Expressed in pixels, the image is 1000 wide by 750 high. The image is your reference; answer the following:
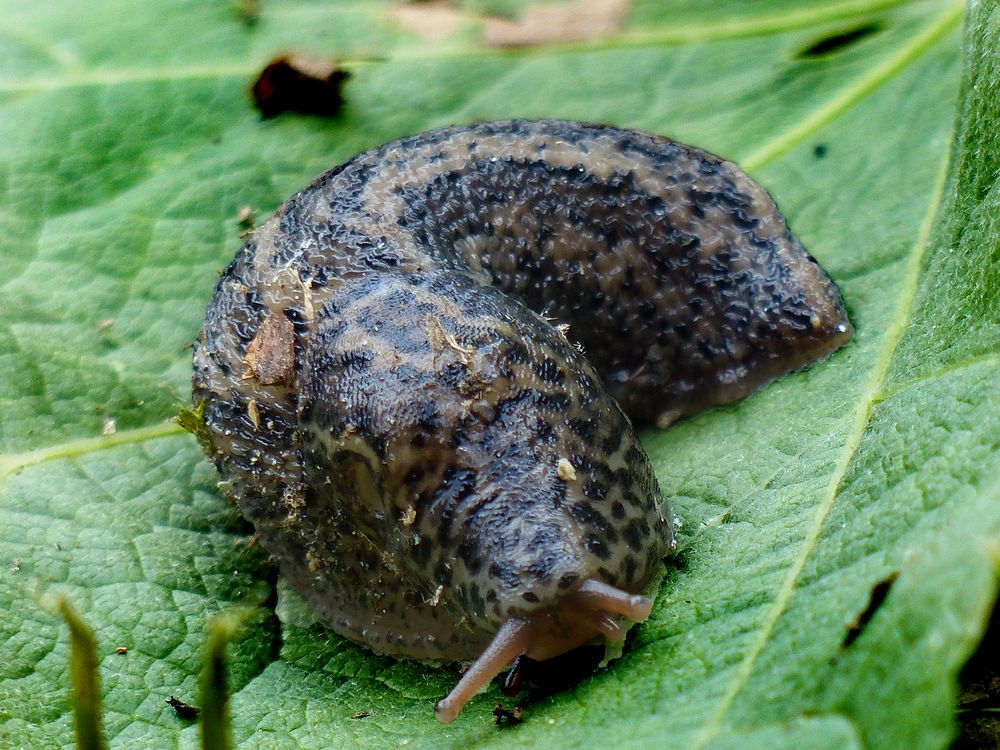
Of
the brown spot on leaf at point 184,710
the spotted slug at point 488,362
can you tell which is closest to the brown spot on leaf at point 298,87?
the spotted slug at point 488,362

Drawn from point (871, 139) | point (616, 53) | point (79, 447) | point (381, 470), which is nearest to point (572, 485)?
point (381, 470)

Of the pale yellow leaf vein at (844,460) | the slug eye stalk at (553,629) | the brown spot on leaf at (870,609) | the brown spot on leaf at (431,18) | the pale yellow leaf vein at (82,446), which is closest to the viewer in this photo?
the brown spot on leaf at (870,609)

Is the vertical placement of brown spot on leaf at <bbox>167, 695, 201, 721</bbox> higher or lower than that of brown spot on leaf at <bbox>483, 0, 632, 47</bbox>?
lower

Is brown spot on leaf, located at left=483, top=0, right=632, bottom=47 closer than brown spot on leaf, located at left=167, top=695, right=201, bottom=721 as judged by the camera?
No

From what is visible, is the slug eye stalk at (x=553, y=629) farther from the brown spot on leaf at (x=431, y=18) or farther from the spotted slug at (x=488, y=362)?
the brown spot on leaf at (x=431, y=18)

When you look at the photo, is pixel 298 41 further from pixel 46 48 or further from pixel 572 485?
pixel 572 485

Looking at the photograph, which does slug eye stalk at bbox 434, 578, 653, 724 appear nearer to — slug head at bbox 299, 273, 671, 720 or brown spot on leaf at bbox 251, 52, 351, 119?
slug head at bbox 299, 273, 671, 720

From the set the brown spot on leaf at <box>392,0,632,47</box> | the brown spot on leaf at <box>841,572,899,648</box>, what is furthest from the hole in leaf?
the brown spot on leaf at <box>841,572,899,648</box>

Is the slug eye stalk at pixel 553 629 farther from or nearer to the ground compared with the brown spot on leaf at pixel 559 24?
nearer to the ground
